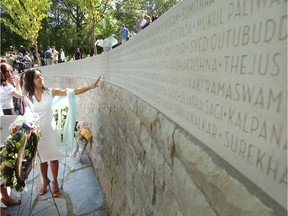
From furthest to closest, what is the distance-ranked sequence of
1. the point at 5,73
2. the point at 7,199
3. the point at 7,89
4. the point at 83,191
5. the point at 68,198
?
the point at 7,89 < the point at 5,73 < the point at 83,191 < the point at 68,198 < the point at 7,199

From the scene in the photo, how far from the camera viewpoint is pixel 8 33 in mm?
31000

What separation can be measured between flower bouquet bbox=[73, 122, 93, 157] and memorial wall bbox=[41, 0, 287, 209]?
4.23m

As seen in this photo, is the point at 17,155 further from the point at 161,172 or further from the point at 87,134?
the point at 87,134

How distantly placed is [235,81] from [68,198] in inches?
163

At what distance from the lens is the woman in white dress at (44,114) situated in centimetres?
410

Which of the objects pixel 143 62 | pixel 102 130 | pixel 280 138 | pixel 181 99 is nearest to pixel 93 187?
pixel 102 130

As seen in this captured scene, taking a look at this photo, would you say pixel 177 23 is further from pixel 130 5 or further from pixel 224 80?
pixel 130 5

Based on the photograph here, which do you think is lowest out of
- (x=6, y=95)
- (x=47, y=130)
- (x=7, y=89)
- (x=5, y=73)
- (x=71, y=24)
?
(x=47, y=130)

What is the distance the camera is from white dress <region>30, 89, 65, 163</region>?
4.21 m

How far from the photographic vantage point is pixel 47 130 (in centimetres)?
436

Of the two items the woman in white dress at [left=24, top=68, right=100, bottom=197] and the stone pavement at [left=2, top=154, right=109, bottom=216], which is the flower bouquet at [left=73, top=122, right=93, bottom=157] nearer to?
the stone pavement at [left=2, top=154, right=109, bottom=216]

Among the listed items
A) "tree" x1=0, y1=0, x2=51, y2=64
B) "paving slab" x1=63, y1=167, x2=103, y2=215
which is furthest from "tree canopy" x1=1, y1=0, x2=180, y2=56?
"paving slab" x1=63, y1=167, x2=103, y2=215

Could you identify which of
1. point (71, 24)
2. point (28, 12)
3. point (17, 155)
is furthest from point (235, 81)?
point (71, 24)

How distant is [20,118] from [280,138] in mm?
3190
